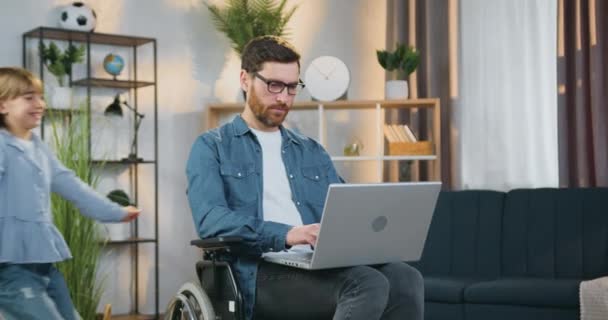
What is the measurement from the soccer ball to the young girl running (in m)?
2.26

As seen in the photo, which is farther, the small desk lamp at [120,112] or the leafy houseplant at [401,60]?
the leafy houseplant at [401,60]

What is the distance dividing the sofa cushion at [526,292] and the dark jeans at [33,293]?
208 centimetres

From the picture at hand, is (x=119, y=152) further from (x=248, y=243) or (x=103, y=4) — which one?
Answer: (x=248, y=243)

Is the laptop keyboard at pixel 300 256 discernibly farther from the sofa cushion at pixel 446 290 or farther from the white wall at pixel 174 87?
the white wall at pixel 174 87

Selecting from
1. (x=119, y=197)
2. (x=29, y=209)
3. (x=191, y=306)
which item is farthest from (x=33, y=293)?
(x=119, y=197)

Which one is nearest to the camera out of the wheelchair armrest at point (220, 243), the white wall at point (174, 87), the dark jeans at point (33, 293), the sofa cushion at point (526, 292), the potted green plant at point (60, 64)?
the wheelchair armrest at point (220, 243)

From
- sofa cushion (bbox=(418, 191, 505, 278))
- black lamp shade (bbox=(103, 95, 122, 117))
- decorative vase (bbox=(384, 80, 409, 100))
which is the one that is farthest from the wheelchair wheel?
decorative vase (bbox=(384, 80, 409, 100))

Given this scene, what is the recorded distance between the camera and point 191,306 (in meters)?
2.49

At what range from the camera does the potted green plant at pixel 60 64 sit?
194 inches

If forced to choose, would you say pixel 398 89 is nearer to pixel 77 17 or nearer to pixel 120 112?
pixel 120 112

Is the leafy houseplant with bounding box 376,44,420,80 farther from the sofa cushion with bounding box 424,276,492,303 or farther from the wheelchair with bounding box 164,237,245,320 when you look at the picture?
the wheelchair with bounding box 164,237,245,320

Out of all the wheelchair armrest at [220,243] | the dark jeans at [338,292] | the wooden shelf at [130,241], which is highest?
the wheelchair armrest at [220,243]

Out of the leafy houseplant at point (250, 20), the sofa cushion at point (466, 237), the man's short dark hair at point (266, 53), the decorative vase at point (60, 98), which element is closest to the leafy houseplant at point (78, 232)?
the decorative vase at point (60, 98)

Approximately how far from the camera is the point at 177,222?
555cm
